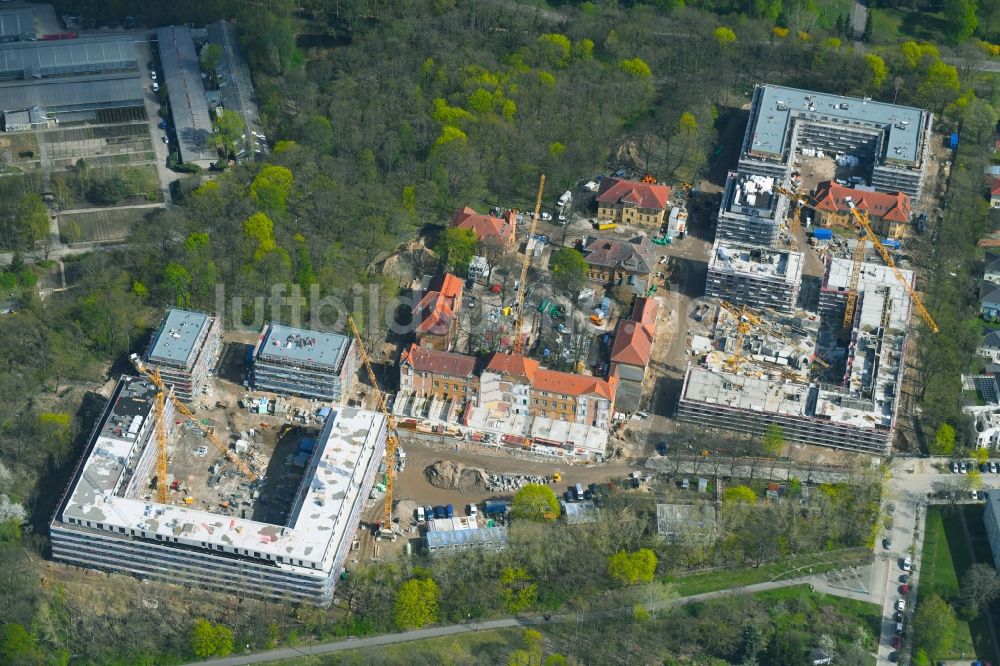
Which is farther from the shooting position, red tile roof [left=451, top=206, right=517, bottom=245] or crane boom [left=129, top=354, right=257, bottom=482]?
red tile roof [left=451, top=206, right=517, bottom=245]

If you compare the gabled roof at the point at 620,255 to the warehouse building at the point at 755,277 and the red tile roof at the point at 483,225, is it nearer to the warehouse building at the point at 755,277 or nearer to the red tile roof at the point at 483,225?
the warehouse building at the point at 755,277

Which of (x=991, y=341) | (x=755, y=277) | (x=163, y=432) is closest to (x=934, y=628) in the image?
(x=991, y=341)

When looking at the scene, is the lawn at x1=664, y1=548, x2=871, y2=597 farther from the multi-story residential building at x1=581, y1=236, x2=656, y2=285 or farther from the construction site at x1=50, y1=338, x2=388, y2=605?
the multi-story residential building at x1=581, y1=236, x2=656, y2=285

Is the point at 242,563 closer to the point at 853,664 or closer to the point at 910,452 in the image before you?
the point at 853,664

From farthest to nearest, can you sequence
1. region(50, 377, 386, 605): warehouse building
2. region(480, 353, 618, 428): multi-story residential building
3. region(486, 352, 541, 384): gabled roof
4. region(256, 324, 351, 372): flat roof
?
region(256, 324, 351, 372): flat roof < region(486, 352, 541, 384): gabled roof < region(480, 353, 618, 428): multi-story residential building < region(50, 377, 386, 605): warehouse building

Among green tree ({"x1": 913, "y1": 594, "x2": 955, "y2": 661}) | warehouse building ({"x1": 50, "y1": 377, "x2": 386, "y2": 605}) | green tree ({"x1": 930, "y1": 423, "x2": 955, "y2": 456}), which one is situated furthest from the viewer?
green tree ({"x1": 930, "y1": 423, "x2": 955, "y2": 456})

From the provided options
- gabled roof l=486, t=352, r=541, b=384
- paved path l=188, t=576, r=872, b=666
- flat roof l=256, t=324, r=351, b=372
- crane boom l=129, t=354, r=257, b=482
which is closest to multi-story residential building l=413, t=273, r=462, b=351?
gabled roof l=486, t=352, r=541, b=384

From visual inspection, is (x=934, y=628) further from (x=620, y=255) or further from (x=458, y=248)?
(x=458, y=248)
